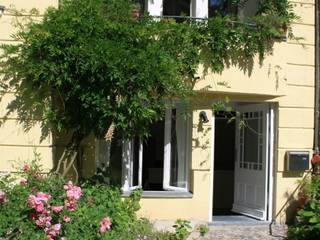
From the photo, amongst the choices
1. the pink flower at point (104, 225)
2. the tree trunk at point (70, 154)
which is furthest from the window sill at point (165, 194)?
the pink flower at point (104, 225)

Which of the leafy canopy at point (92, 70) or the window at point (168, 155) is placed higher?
the leafy canopy at point (92, 70)

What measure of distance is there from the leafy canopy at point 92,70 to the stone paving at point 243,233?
241 cm

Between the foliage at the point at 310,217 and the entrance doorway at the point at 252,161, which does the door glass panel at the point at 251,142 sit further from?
the foliage at the point at 310,217

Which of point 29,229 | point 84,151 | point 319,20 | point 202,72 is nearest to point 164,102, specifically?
point 202,72

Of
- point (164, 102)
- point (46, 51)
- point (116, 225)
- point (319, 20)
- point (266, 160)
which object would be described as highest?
point (319, 20)

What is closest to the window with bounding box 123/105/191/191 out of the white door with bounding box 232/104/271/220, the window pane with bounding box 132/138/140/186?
the window pane with bounding box 132/138/140/186

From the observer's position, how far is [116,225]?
304 inches

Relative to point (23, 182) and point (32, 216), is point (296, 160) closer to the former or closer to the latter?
point (23, 182)

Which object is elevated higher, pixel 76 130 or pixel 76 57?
pixel 76 57

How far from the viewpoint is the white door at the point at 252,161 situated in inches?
421

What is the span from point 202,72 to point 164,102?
1138 millimetres

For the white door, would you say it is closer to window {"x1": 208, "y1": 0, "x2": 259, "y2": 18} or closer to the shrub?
window {"x1": 208, "y1": 0, "x2": 259, "y2": 18}

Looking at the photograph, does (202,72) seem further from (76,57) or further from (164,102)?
(76,57)

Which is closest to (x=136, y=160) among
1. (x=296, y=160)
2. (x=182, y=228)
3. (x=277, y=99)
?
(x=182, y=228)
